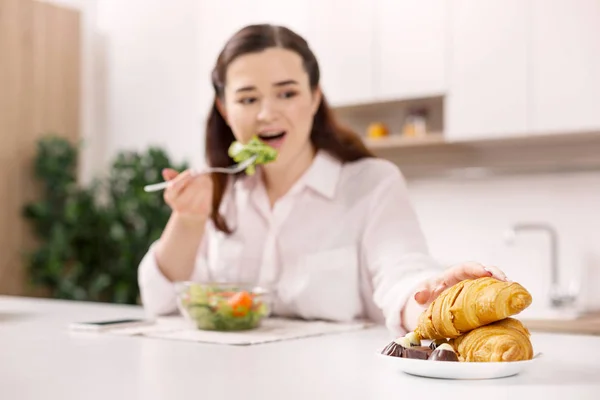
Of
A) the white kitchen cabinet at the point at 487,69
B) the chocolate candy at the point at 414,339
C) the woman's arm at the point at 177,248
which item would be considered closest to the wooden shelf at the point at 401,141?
the white kitchen cabinet at the point at 487,69

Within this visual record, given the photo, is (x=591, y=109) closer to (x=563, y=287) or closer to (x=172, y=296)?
(x=563, y=287)

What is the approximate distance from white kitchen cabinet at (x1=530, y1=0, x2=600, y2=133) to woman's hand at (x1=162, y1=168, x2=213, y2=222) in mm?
1854

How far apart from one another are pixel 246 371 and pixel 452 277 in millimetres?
322

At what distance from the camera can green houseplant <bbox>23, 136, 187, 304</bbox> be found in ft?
13.9

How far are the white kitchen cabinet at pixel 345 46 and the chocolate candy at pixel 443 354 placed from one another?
2.74m

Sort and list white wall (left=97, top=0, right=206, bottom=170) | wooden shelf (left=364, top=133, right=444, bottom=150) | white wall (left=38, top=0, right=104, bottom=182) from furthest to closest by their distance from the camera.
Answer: white wall (left=38, top=0, right=104, bottom=182)
white wall (left=97, top=0, right=206, bottom=170)
wooden shelf (left=364, top=133, right=444, bottom=150)

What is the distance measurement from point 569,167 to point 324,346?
2346 millimetres

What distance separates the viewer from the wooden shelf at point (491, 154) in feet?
10.8

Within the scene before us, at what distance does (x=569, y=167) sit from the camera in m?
3.33

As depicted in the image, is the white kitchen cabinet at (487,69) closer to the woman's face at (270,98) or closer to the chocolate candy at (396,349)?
the woman's face at (270,98)

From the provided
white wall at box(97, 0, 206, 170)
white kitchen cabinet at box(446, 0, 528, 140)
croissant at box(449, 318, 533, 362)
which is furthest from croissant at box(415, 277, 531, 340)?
white wall at box(97, 0, 206, 170)

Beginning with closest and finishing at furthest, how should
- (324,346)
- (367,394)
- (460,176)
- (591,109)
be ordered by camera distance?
(367,394)
(324,346)
(591,109)
(460,176)

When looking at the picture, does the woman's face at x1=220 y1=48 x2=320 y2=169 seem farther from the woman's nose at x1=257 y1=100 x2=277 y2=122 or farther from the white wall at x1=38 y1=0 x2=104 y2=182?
the white wall at x1=38 y1=0 x2=104 y2=182

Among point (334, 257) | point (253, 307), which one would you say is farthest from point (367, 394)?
point (334, 257)
